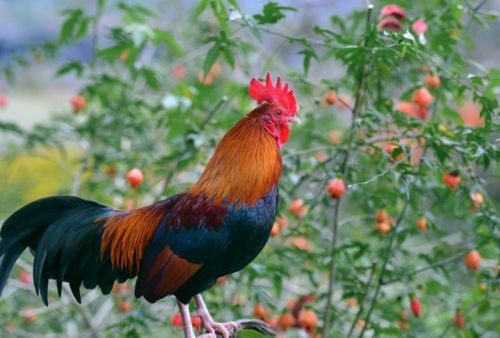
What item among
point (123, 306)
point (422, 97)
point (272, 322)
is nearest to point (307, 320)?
point (272, 322)

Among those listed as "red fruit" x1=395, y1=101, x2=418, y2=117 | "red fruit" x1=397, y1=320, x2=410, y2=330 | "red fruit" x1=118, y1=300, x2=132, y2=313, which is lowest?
"red fruit" x1=118, y1=300, x2=132, y2=313

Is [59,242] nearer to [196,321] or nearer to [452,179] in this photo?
[196,321]

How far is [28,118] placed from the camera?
33.9 feet

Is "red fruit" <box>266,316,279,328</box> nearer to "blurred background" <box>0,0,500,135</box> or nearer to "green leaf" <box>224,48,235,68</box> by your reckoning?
"green leaf" <box>224,48,235,68</box>

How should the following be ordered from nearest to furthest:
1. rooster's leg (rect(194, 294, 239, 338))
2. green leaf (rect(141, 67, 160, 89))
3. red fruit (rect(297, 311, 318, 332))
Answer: rooster's leg (rect(194, 294, 239, 338)) < red fruit (rect(297, 311, 318, 332)) < green leaf (rect(141, 67, 160, 89))

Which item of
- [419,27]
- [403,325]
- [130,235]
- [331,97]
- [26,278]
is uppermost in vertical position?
[419,27]

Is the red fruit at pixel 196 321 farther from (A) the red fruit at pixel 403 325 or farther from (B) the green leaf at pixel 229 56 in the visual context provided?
(A) the red fruit at pixel 403 325

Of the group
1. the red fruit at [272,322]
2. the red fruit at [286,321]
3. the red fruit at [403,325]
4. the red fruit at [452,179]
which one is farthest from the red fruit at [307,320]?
the red fruit at [452,179]

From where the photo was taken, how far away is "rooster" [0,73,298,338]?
2.10m

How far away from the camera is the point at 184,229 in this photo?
2117 millimetres

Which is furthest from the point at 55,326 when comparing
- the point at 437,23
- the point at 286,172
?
the point at 437,23

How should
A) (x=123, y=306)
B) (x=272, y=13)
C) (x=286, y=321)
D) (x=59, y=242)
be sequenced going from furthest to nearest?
(x=123, y=306), (x=286, y=321), (x=272, y=13), (x=59, y=242)

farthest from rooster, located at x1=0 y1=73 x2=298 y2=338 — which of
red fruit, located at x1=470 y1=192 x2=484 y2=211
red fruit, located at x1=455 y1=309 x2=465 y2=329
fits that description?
red fruit, located at x1=455 y1=309 x2=465 y2=329

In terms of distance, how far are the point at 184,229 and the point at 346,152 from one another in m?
0.79
